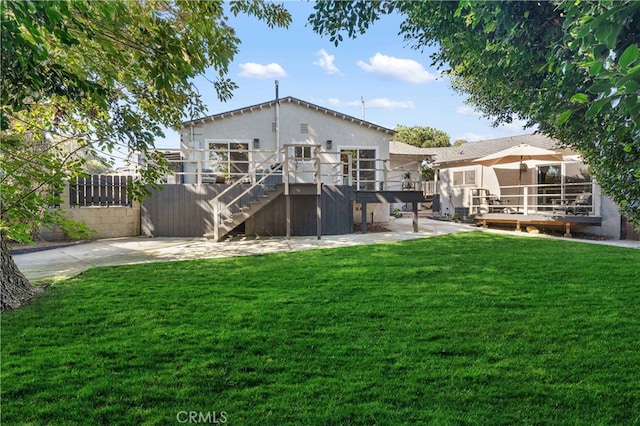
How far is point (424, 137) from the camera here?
42.9 meters

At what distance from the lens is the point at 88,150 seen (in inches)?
172

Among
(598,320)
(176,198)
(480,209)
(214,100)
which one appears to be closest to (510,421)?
(598,320)

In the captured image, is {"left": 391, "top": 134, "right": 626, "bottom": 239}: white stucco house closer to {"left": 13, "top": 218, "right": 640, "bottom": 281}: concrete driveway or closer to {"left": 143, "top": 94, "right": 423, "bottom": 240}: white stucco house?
{"left": 13, "top": 218, "right": 640, "bottom": 281}: concrete driveway

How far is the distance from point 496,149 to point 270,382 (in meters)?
21.8

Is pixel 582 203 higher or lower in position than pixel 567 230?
higher

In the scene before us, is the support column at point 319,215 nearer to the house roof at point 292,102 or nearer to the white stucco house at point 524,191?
the house roof at point 292,102

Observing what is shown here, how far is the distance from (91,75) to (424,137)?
138 feet

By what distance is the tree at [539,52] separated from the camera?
6.84 feet

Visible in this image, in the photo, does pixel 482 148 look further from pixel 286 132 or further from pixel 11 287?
pixel 11 287

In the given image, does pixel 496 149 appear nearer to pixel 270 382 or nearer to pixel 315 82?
pixel 315 82

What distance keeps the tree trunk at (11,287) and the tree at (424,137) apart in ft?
133

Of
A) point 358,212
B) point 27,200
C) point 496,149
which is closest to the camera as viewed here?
point 27,200

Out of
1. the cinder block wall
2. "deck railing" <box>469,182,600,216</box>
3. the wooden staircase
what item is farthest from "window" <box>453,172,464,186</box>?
the cinder block wall
